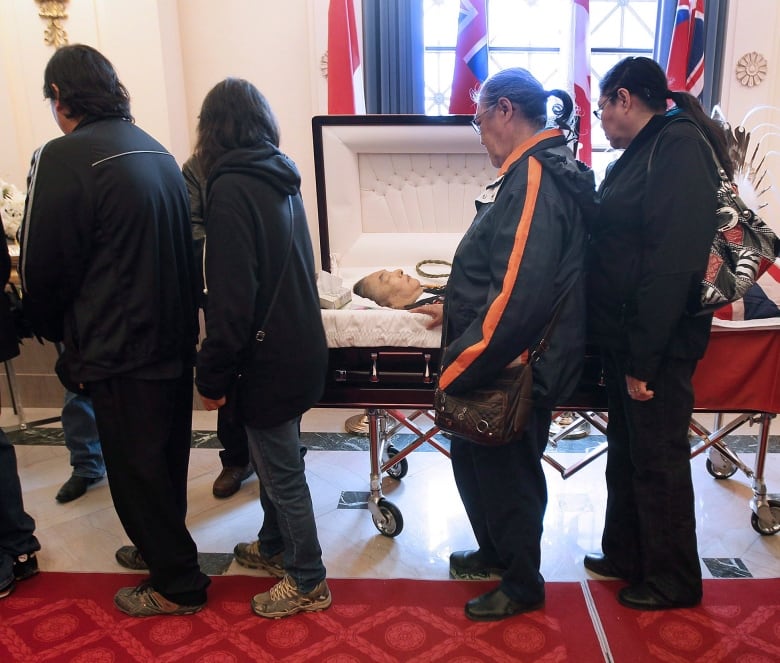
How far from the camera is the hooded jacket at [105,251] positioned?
1.47 m

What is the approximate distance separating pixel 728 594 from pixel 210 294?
1.77m

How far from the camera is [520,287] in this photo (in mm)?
1423

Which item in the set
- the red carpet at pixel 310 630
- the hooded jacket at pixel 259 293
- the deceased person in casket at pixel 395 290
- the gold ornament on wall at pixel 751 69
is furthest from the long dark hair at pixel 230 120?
the gold ornament on wall at pixel 751 69

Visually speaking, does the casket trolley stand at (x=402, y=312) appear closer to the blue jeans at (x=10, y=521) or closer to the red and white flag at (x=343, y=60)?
the red and white flag at (x=343, y=60)

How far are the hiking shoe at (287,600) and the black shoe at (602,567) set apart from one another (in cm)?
86

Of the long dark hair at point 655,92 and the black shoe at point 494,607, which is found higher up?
the long dark hair at point 655,92

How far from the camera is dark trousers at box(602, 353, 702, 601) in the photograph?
164 centimetres

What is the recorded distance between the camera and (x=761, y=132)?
3.53m

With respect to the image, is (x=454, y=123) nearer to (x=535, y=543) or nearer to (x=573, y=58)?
(x=573, y=58)

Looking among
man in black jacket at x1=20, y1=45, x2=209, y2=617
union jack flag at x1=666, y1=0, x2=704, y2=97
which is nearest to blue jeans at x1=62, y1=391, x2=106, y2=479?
man in black jacket at x1=20, y1=45, x2=209, y2=617

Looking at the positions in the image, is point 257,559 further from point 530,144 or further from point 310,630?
point 530,144

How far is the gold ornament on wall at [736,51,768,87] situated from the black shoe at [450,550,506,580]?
3105 millimetres

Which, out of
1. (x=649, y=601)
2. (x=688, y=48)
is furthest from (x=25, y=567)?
(x=688, y=48)

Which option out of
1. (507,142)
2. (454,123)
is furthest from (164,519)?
(454,123)
